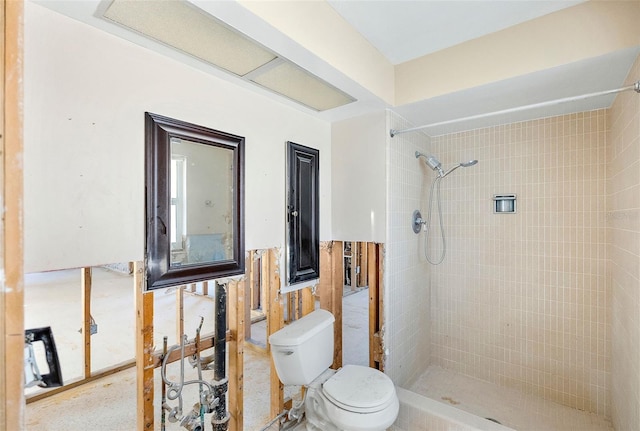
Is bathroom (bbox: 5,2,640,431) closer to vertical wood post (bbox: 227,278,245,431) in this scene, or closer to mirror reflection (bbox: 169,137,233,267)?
mirror reflection (bbox: 169,137,233,267)

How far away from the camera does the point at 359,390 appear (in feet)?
5.50

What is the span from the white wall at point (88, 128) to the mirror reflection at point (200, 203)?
0.15 metres

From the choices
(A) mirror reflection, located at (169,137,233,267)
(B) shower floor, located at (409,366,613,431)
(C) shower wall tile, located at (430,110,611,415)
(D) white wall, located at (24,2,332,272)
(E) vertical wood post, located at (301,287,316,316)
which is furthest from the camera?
(E) vertical wood post, located at (301,287,316,316)

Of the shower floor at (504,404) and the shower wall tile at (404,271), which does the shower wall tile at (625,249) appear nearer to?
the shower floor at (504,404)

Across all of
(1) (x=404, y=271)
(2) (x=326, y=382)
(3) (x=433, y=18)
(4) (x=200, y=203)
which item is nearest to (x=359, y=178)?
(1) (x=404, y=271)

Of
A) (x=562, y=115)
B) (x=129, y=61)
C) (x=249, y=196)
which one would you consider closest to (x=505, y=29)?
(x=562, y=115)

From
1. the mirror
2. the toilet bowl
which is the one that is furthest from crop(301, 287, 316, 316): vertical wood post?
the mirror

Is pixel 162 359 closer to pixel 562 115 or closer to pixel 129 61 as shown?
pixel 129 61

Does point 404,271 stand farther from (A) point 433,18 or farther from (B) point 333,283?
(A) point 433,18

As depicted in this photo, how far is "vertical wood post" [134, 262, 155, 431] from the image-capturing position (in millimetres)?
1388

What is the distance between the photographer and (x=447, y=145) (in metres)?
2.78

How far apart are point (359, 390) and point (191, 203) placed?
1.38m

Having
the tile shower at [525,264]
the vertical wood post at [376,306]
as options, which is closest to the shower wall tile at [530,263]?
the tile shower at [525,264]

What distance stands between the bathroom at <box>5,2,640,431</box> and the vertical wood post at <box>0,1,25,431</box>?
60cm
